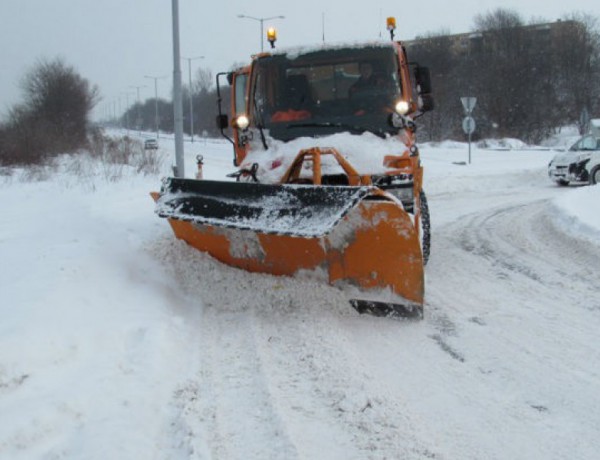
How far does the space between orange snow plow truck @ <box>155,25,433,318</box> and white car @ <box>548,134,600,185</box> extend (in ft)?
34.7

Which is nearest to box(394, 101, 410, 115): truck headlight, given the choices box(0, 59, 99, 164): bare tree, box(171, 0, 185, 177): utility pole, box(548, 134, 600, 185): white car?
box(171, 0, 185, 177): utility pole

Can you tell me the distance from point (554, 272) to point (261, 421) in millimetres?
4368

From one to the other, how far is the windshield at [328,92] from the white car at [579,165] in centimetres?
1174

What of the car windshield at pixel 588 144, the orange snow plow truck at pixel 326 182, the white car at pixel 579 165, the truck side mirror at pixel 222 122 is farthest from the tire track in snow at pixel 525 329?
the car windshield at pixel 588 144

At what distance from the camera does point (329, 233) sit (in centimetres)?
452

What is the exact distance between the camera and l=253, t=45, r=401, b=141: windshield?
6.16 meters

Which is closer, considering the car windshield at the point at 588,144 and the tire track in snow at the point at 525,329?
the tire track in snow at the point at 525,329

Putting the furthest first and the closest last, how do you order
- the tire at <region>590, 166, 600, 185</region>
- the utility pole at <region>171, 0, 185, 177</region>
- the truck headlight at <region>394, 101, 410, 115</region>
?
1. the tire at <region>590, 166, 600, 185</region>
2. the utility pole at <region>171, 0, 185, 177</region>
3. the truck headlight at <region>394, 101, 410, 115</region>

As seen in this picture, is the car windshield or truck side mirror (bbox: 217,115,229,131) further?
the car windshield

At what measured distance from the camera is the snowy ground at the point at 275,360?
9.83 ft

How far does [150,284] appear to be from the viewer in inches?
223

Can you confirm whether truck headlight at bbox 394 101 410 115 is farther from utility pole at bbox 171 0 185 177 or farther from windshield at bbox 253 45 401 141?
utility pole at bbox 171 0 185 177

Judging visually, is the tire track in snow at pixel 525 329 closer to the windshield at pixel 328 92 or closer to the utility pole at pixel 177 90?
the windshield at pixel 328 92

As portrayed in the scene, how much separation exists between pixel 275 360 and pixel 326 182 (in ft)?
6.79
